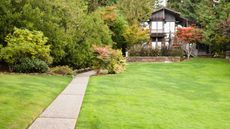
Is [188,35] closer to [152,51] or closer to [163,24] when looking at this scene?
[152,51]

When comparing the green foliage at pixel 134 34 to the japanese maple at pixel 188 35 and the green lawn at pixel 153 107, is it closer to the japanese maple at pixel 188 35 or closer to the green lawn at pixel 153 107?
the japanese maple at pixel 188 35

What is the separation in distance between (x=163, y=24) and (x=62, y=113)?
46880mm

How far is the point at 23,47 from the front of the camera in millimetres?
23766

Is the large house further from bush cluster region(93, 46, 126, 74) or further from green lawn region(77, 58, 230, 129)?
green lawn region(77, 58, 230, 129)

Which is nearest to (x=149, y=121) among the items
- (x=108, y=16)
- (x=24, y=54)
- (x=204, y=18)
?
(x=24, y=54)

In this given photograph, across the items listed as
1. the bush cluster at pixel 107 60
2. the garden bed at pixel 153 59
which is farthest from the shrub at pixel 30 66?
the garden bed at pixel 153 59

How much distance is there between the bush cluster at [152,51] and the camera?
4450 cm

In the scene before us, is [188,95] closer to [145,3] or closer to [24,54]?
[24,54]

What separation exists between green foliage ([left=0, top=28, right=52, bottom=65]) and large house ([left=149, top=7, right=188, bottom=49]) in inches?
1297

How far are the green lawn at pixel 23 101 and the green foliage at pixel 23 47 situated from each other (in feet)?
20.9

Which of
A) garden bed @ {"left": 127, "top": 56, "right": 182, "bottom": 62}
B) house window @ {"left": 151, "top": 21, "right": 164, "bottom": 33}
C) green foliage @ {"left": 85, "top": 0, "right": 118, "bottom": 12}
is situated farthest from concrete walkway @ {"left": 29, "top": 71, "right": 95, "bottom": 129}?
house window @ {"left": 151, "top": 21, "right": 164, "bottom": 33}

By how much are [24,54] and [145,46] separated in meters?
24.8

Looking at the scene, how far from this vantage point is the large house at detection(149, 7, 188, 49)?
184ft

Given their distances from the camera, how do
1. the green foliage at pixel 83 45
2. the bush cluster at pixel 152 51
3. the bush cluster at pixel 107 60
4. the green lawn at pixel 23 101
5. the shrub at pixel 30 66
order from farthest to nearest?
the bush cluster at pixel 152 51 < the green foliage at pixel 83 45 < the bush cluster at pixel 107 60 < the shrub at pixel 30 66 < the green lawn at pixel 23 101
